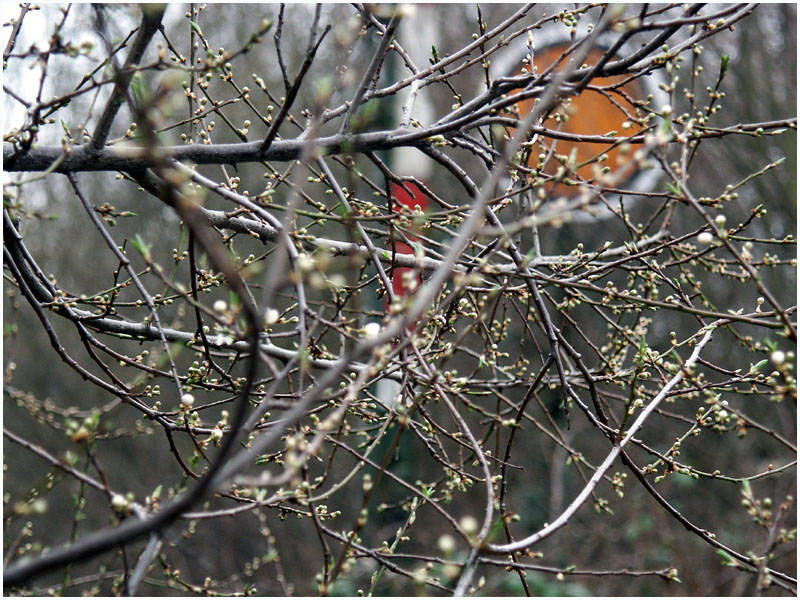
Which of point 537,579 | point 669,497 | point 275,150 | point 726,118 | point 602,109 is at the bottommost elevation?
point 537,579

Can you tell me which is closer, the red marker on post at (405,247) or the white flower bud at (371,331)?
the red marker on post at (405,247)

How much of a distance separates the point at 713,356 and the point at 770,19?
2.63 m

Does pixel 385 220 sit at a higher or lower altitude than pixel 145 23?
lower

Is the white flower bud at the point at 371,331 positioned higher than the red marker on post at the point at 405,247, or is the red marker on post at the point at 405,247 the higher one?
the red marker on post at the point at 405,247

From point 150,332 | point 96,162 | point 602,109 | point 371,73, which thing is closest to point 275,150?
point 371,73

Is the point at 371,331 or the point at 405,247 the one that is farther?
the point at 405,247

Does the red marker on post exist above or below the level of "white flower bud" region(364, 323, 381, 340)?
above

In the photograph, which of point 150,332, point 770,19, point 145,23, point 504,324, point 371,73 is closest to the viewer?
point 145,23

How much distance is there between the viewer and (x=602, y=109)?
3.93 metres

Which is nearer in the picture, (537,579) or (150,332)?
(150,332)

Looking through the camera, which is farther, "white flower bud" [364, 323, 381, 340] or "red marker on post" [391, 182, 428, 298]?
"white flower bud" [364, 323, 381, 340]

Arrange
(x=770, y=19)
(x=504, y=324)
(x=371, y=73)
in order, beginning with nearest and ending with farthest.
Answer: (x=371, y=73)
(x=504, y=324)
(x=770, y=19)

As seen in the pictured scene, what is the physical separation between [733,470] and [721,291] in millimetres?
1430

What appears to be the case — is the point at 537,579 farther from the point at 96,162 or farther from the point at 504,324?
the point at 96,162
